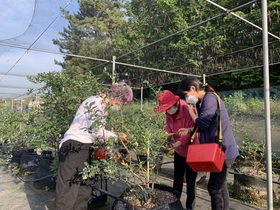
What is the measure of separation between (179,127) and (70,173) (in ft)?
3.37

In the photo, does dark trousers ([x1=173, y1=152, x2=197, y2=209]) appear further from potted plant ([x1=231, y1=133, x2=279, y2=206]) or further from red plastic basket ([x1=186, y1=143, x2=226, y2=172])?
potted plant ([x1=231, y1=133, x2=279, y2=206])

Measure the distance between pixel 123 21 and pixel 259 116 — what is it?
49.2ft

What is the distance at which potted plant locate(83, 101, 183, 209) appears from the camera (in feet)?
5.60

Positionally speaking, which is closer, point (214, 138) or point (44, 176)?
point (214, 138)

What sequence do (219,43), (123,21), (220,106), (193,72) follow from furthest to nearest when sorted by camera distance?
(123,21), (219,43), (193,72), (220,106)

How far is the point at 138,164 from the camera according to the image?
179cm

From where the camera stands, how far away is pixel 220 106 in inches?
76.8

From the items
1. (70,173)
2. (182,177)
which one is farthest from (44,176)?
(182,177)

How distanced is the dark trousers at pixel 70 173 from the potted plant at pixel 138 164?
11.5 inches

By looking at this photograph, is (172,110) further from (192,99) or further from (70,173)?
(70,173)

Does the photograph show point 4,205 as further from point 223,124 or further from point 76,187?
point 223,124

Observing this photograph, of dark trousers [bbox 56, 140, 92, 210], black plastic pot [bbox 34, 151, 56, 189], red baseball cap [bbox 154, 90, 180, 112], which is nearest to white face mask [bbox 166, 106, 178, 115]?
red baseball cap [bbox 154, 90, 180, 112]

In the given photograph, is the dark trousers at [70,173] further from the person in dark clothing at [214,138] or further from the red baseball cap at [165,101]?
the person in dark clothing at [214,138]

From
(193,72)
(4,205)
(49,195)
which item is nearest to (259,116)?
(193,72)
